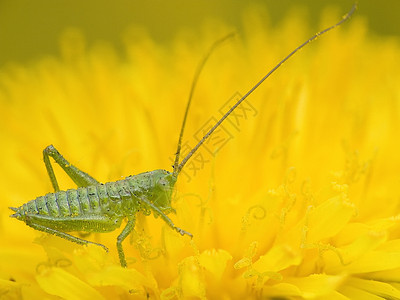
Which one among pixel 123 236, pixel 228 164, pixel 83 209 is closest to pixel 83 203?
pixel 83 209

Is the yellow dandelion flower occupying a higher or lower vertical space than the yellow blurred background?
lower

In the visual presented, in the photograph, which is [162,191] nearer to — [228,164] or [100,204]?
[100,204]

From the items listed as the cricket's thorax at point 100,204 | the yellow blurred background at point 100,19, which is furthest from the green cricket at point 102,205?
the yellow blurred background at point 100,19

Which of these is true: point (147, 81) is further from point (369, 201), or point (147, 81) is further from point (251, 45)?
point (369, 201)

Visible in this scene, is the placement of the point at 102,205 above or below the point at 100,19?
below

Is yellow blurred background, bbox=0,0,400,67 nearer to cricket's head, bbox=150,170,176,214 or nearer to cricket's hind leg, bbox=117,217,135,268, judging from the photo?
cricket's head, bbox=150,170,176,214

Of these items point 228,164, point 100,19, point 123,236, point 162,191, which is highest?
point 100,19

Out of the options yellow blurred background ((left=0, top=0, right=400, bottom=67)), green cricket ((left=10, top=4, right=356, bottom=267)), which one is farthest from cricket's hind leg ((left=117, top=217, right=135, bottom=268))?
yellow blurred background ((left=0, top=0, right=400, bottom=67))
